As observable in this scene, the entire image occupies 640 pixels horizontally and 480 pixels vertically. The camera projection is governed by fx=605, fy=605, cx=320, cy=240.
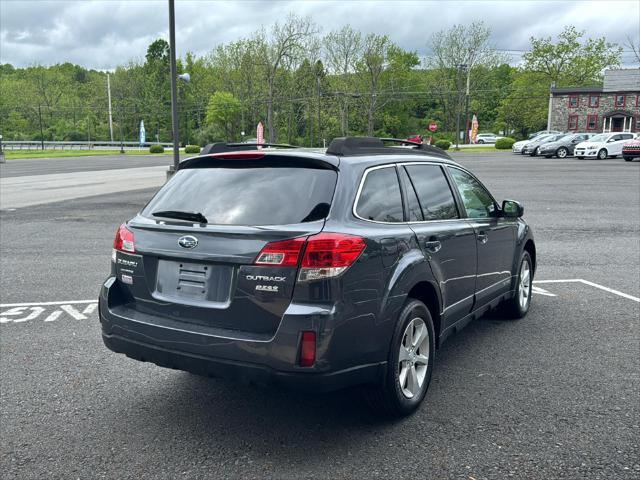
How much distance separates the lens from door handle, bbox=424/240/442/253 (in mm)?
3929

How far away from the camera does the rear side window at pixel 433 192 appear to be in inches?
167

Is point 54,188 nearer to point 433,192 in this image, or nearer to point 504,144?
point 433,192

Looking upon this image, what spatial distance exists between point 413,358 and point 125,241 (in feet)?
6.40

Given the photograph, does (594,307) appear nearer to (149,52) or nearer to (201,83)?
(201,83)

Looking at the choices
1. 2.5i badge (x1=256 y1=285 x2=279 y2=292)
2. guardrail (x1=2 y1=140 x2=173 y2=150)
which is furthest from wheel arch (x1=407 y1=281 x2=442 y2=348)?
guardrail (x1=2 y1=140 x2=173 y2=150)

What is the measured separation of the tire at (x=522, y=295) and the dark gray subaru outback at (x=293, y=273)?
1.76m

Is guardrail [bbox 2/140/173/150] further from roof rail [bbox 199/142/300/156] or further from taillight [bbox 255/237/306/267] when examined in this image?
taillight [bbox 255/237/306/267]

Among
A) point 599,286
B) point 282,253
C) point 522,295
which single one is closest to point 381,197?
point 282,253

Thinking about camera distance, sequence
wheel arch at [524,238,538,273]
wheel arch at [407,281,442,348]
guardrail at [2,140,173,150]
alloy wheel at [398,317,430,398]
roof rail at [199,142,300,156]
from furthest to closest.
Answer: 1. guardrail at [2,140,173,150]
2. wheel arch at [524,238,538,273]
3. roof rail at [199,142,300,156]
4. wheel arch at [407,281,442,348]
5. alloy wheel at [398,317,430,398]

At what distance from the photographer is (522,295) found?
19.9 feet

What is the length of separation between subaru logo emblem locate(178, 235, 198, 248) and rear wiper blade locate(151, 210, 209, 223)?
0.51 ft

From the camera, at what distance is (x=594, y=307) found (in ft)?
21.1

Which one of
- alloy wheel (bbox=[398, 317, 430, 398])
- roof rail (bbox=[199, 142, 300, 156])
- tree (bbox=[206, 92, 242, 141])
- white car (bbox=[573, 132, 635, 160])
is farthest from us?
tree (bbox=[206, 92, 242, 141])

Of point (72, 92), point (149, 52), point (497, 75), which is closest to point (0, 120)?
point (72, 92)
